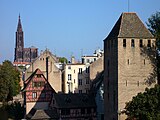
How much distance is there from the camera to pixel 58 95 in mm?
55125

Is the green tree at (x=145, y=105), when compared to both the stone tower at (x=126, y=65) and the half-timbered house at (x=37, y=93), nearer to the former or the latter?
the stone tower at (x=126, y=65)

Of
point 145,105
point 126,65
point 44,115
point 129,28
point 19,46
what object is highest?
point 19,46

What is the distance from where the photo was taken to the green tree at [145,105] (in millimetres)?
41025

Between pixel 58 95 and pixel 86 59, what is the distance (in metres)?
24.4

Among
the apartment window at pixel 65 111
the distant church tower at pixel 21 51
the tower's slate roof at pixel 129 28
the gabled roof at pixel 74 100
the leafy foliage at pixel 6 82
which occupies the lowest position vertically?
the apartment window at pixel 65 111

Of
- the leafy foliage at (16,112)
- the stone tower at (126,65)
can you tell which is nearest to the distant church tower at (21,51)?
the leafy foliage at (16,112)

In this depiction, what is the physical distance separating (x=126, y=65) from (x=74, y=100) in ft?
44.0

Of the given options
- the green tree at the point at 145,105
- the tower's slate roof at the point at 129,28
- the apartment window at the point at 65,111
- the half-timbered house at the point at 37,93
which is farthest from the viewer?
the half-timbered house at the point at 37,93

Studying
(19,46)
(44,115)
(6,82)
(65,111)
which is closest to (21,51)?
(19,46)

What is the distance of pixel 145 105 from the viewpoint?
136 feet

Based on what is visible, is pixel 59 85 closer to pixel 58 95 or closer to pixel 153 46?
pixel 58 95

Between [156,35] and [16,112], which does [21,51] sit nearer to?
[16,112]

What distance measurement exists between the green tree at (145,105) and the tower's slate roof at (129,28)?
6.76 meters

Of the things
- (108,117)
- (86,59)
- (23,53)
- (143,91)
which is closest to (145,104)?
(143,91)
